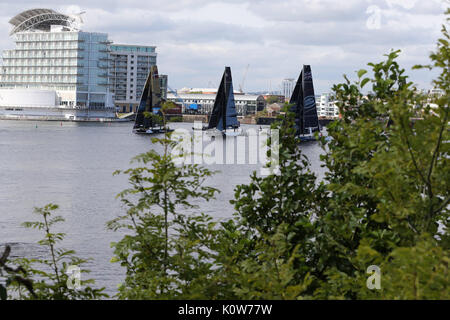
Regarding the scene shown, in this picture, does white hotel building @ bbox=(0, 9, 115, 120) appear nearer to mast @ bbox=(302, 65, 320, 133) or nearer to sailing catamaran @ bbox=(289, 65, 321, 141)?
Result: sailing catamaran @ bbox=(289, 65, 321, 141)

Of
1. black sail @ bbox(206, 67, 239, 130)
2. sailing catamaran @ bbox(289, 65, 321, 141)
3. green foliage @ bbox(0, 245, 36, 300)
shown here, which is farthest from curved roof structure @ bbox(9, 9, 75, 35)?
green foliage @ bbox(0, 245, 36, 300)

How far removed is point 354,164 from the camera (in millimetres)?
6219

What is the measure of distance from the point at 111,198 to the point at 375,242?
1292 inches

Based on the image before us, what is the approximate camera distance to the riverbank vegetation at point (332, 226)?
430cm

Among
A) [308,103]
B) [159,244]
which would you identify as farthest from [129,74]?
[159,244]

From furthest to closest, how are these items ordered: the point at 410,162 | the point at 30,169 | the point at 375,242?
the point at 30,169, the point at 375,242, the point at 410,162

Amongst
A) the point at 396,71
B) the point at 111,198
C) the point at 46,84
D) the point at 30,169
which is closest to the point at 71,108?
the point at 46,84

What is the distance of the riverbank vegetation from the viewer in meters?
4.30

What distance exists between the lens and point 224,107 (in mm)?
95125

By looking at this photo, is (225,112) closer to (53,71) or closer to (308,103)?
(308,103)

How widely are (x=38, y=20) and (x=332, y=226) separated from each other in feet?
564
